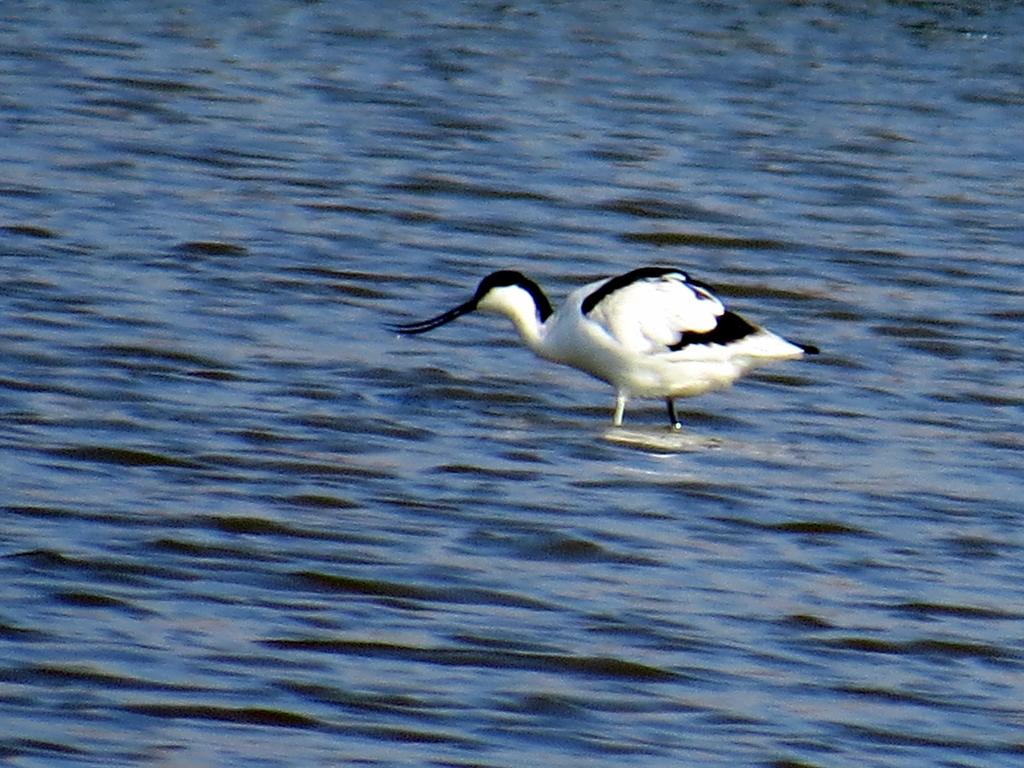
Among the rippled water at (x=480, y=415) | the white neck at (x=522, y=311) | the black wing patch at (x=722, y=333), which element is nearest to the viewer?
the rippled water at (x=480, y=415)

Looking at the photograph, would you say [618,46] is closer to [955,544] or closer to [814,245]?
[814,245]

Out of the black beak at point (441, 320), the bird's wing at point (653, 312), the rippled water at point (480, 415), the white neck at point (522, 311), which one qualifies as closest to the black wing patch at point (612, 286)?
the bird's wing at point (653, 312)

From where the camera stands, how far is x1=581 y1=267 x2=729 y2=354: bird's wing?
9266 mm

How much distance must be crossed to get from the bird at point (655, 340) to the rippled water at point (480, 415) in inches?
8.3

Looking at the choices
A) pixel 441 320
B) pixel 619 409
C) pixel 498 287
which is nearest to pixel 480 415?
pixel 619 409

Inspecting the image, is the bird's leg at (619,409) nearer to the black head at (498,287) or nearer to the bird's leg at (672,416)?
the bird's leg at (672,416)

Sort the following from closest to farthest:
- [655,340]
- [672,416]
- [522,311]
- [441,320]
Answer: [655,340]
[672,416]
[522,311]
[441,320]

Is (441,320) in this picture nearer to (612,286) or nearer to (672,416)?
(612,286)

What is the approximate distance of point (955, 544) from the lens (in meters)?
7.84

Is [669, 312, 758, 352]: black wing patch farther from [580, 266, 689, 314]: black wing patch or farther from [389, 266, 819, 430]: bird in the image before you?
[580, 266, 689, 314]: black wing patch

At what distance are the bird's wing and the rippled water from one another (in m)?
0.35

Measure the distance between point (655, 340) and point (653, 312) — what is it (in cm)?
15

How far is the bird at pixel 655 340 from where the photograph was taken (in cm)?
927

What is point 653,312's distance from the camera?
938cm
